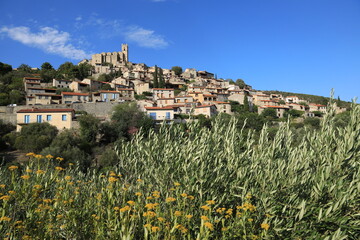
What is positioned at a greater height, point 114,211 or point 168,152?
point 168,152

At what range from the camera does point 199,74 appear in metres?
98.1

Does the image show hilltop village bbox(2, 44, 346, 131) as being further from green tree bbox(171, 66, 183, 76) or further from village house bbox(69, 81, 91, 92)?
green tree bbox(171, 66, 183, 76)

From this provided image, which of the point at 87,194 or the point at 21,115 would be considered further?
the point at 21,115

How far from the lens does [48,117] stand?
40500 mm

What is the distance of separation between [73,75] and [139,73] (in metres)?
20.9

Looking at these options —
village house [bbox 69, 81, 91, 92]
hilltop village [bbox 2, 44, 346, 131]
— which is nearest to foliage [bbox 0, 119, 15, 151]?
hilltop village [bbox 2, 44, 346, 131]

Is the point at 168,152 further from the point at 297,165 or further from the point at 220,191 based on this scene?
the point at 297,165

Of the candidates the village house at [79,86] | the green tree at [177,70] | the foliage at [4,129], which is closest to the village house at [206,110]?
the village house at [79,86]

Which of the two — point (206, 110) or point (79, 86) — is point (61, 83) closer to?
point (79, 86)

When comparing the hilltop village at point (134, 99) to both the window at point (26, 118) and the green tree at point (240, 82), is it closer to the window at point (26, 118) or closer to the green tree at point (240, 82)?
the window at point (26, 118)

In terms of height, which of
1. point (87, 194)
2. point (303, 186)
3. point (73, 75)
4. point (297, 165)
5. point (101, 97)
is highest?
point (73, 75)

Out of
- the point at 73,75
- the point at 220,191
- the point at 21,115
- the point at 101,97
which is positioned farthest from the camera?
the point at 73,75

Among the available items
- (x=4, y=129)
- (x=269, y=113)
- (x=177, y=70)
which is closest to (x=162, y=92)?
(x=269, y=113)

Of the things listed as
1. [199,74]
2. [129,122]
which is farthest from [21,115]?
[199,74]
